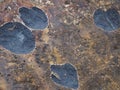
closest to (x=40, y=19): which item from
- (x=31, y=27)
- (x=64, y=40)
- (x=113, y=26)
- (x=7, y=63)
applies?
(x=31, y=27)

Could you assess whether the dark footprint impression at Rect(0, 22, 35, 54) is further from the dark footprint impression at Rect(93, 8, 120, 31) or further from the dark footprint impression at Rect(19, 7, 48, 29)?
the dark footprint impression at Rect(93, 8, 120, 31)

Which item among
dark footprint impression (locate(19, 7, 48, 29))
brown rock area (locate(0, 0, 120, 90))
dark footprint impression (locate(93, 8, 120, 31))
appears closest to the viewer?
brown rock area (locate(0, 0, 120, 90))

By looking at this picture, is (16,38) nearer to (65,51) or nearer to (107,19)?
(65,51)

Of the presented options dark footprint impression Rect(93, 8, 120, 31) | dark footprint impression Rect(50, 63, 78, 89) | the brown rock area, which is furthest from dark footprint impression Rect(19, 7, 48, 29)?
dark footprint impression Rect(93, 8, 120, 31)

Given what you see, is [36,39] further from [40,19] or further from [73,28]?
[73,28]

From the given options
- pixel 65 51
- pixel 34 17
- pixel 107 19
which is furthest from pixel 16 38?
pixel 107 19

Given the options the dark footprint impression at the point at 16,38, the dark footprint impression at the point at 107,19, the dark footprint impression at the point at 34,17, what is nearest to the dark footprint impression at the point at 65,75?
the dark footprint impression at the point at 16,38

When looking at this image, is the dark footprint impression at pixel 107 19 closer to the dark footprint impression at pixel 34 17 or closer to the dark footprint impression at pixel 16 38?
the dark footprint impression at pixel 34 17
